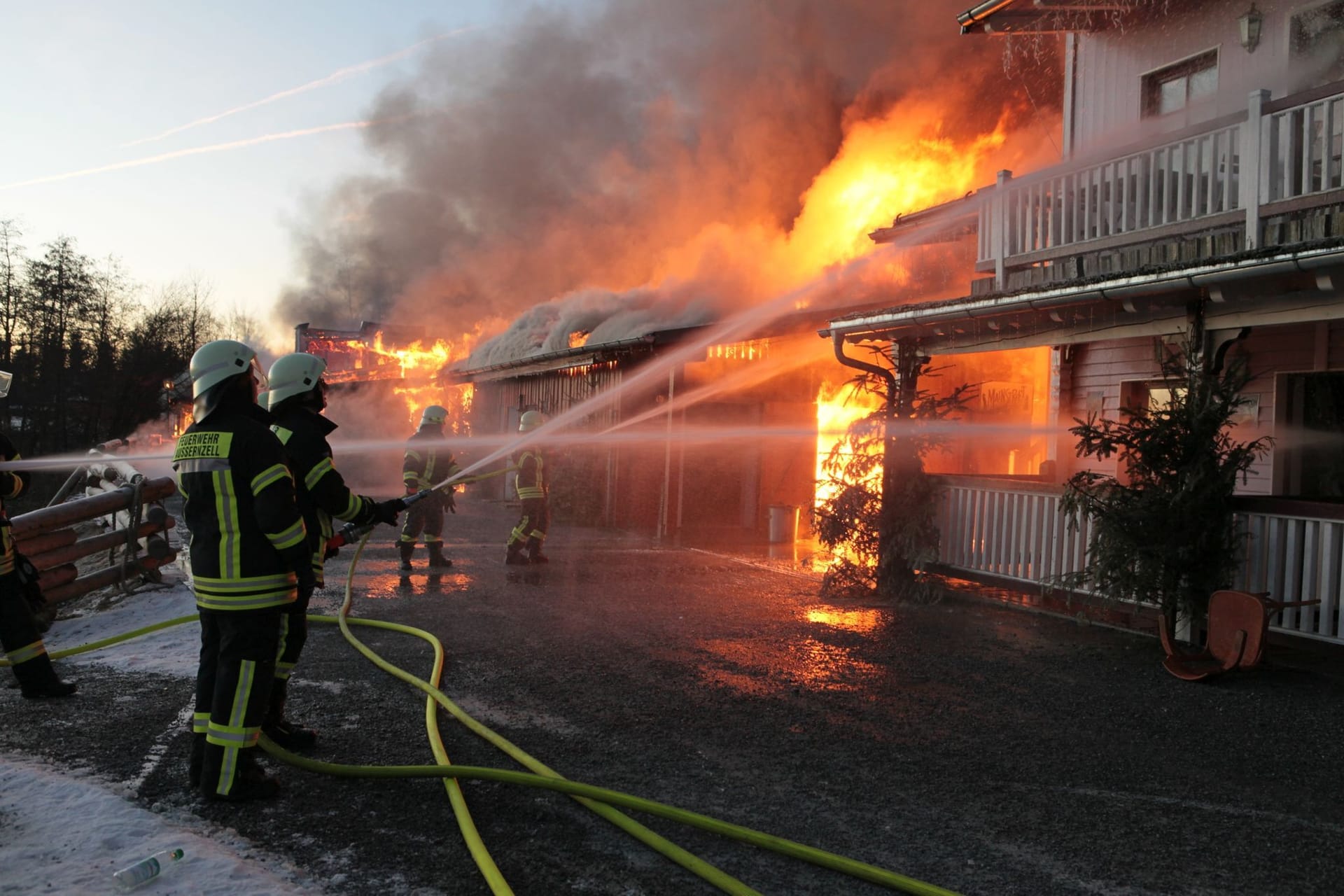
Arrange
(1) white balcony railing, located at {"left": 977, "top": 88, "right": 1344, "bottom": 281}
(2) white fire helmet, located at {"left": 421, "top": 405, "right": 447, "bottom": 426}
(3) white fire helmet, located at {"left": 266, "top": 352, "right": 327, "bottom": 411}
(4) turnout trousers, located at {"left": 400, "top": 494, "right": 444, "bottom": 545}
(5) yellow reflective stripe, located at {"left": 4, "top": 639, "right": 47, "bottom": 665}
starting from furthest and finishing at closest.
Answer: (2) white fire helmet, located at {"left": 421, "top": 405, "right": 447, "bottom": 426} → (4) turnout trousers, located at {"left": 400, "top": 494, "right": 444, "bottom": 545} → (1) white balcony railing, located at {"left": 977, "top": 88, "right": 1344, "bottom": 281} → (5) yellow reflective stripe, located at {"left": 4, "top": 639, "right": 47, "bottom": 665} → (3) white fire helmet, located at {"left": 266, "top": 352, "right": 327, "bottom": 411}

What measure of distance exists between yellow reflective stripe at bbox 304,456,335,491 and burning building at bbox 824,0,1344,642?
5.92 m

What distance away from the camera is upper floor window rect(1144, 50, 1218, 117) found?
1029 centimetres

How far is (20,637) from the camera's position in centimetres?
530

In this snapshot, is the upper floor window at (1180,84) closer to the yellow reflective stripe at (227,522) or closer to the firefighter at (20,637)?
the yellow reflective stripe at (227,522)

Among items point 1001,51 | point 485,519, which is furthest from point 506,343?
point 1001,51

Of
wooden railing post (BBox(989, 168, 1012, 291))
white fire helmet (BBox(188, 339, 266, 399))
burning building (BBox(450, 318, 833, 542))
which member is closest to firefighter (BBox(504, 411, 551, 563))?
burning building (BBox(450, 318, 833, 542))

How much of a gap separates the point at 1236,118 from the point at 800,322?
22.4 ft

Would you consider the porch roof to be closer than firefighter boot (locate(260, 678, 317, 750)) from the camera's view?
No

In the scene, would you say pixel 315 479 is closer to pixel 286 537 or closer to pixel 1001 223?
pixel 286 537

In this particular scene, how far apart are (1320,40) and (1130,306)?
13.7 ft

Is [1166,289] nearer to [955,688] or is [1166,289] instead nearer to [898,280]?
[955,688]

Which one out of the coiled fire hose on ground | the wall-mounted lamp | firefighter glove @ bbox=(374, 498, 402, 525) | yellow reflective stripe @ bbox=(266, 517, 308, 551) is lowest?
the coiled fire hose on ground

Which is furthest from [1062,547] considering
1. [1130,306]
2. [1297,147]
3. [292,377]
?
[292,377]

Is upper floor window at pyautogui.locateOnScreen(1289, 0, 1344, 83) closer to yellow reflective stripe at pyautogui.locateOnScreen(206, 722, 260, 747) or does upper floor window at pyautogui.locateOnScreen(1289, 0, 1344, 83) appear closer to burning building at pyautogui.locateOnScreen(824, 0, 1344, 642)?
burning building at pyautogui.locateOnScreen(824, 0, 1344, 642)
